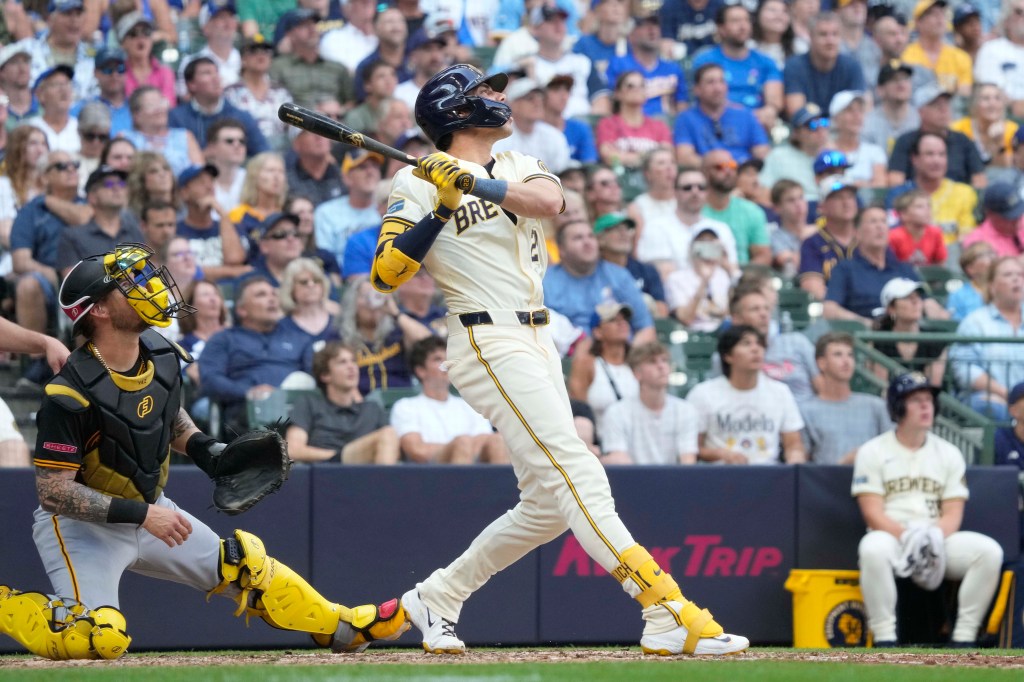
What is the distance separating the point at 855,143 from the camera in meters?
12.7

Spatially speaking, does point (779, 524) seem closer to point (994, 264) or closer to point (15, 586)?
point (994, 264)

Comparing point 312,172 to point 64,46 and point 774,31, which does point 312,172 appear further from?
point 774,31

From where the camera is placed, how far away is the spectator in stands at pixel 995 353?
9.13 metres

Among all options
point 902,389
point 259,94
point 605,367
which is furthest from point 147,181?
point 902,389

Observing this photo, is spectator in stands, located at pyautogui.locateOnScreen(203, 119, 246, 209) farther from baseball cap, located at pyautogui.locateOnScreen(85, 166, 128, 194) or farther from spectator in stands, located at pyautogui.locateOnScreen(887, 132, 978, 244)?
spectator in stands, located at pyautogui.locateOnScreen(887, 132, 978, 244)

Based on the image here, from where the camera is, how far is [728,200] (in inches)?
447

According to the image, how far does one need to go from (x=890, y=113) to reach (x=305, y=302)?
22.0 ft

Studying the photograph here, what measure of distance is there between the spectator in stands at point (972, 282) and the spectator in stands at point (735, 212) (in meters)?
1.41

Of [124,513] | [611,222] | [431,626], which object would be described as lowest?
[431,626]

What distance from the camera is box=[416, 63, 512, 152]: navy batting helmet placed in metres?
5.70

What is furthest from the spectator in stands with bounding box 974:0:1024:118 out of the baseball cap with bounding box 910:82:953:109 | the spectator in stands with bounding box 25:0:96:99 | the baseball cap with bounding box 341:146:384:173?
the spectator in stands with bounding box 25:0:96:99

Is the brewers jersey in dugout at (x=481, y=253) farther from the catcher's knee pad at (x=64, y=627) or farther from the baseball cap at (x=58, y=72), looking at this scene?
the baseball cap at (x=58, y=72)

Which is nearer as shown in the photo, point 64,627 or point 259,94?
point 64,627

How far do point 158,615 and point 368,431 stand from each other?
4.94 ft
